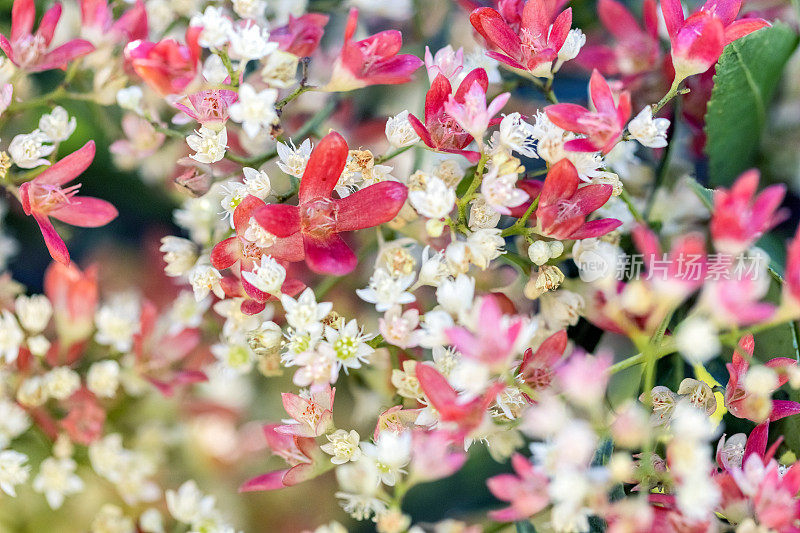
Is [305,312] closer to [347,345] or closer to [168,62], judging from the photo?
[347,345]

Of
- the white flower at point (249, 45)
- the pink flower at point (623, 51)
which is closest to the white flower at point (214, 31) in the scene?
the white flower at point (249, 45)

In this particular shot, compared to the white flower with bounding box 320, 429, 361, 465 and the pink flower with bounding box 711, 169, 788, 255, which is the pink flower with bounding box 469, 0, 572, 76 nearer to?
the pink flower with bounding box 711, 169, 788, 255

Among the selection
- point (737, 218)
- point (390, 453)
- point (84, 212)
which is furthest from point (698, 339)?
point (84, 212)

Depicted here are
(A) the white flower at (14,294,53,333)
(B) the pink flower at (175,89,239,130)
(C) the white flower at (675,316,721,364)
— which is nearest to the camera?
(C) the white flower at (675,316,721,364)

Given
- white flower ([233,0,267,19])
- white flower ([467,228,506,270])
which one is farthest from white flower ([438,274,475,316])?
white flower ([233,0,267,19])

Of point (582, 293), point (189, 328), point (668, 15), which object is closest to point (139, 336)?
point (189, 328)

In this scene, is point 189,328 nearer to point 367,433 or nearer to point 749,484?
point 367,433

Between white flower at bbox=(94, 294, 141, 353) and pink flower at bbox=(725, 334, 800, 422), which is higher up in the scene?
pink flower at bbox=(725, 334, 800, 422)
